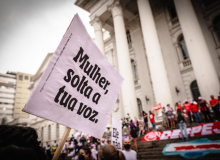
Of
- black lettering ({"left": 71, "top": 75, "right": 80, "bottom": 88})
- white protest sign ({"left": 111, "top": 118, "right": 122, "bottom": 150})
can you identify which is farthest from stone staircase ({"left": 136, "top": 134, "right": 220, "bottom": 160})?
black lettering ({"left": 71, "top": 75, "right": 80, "bottom": 88})

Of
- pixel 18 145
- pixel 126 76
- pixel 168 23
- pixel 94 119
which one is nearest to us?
pixel 18 145

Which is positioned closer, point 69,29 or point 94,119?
point 69,29

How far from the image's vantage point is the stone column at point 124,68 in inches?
487

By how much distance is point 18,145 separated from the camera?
38.1 inches

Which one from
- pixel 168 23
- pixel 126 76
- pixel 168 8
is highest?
pixel 168 8

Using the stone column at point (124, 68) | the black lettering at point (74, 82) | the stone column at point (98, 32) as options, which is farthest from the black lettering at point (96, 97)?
the stone column at point (98, 32)

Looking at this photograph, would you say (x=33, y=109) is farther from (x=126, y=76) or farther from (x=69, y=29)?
(x=126, y=76)

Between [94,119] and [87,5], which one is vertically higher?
[87,5]

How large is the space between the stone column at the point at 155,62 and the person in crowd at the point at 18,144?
1064 cm

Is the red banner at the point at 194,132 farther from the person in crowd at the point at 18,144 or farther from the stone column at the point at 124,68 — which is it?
the person in crowd at the point at 18,144

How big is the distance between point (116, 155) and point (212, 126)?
6293mm

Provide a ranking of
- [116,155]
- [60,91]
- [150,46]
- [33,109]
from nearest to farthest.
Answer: [33,109] → [60,91] → [116,155] → [150,46]

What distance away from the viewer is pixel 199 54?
10000 millimetres

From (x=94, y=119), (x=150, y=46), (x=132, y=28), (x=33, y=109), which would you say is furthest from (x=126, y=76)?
(x=33, y=109)
